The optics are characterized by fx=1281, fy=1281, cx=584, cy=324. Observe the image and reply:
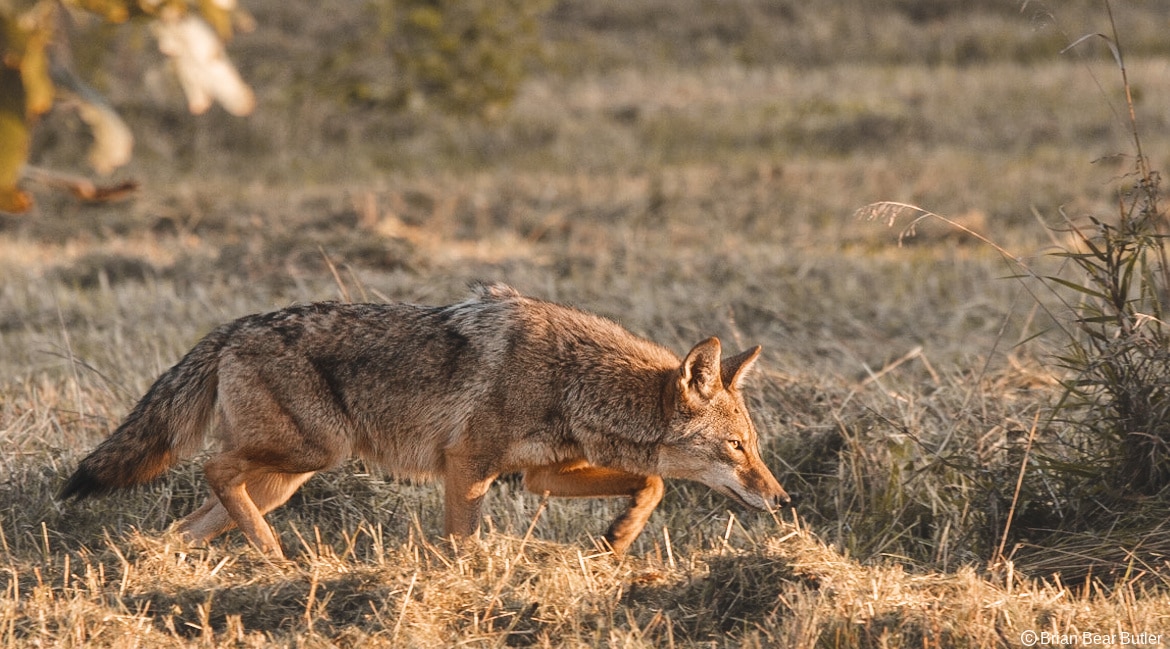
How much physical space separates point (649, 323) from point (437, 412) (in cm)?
392

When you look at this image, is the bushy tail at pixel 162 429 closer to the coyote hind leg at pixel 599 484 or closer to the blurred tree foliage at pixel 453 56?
the coyote hind leg at pixel 599 484

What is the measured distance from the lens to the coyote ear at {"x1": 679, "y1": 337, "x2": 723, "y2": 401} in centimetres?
512

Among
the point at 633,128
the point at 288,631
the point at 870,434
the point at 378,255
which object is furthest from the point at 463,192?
the point at 288,631

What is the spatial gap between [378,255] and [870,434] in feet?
17.9

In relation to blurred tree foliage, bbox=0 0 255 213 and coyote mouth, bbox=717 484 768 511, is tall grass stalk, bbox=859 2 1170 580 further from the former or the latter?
blurred tree foliage, bbox=0 0 255 213

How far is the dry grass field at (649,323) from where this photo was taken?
4.41 meters

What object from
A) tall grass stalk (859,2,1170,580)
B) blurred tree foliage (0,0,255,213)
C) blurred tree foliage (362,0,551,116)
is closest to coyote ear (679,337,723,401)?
tall grass stalk (859,2,1170,580)

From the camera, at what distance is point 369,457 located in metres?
5.39

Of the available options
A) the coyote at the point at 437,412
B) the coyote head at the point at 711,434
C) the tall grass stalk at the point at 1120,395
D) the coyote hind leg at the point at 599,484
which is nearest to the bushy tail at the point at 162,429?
the coyote at the point at 437,412

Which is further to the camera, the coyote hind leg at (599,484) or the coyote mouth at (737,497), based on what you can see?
the coyote hind leg at (599,484)

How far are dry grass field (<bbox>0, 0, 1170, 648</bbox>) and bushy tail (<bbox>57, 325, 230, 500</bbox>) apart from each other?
29 centimetres

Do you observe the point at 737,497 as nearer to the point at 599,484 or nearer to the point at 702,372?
the point at 702,372

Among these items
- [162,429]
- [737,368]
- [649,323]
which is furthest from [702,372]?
[649,323]

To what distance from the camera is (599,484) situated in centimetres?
552
